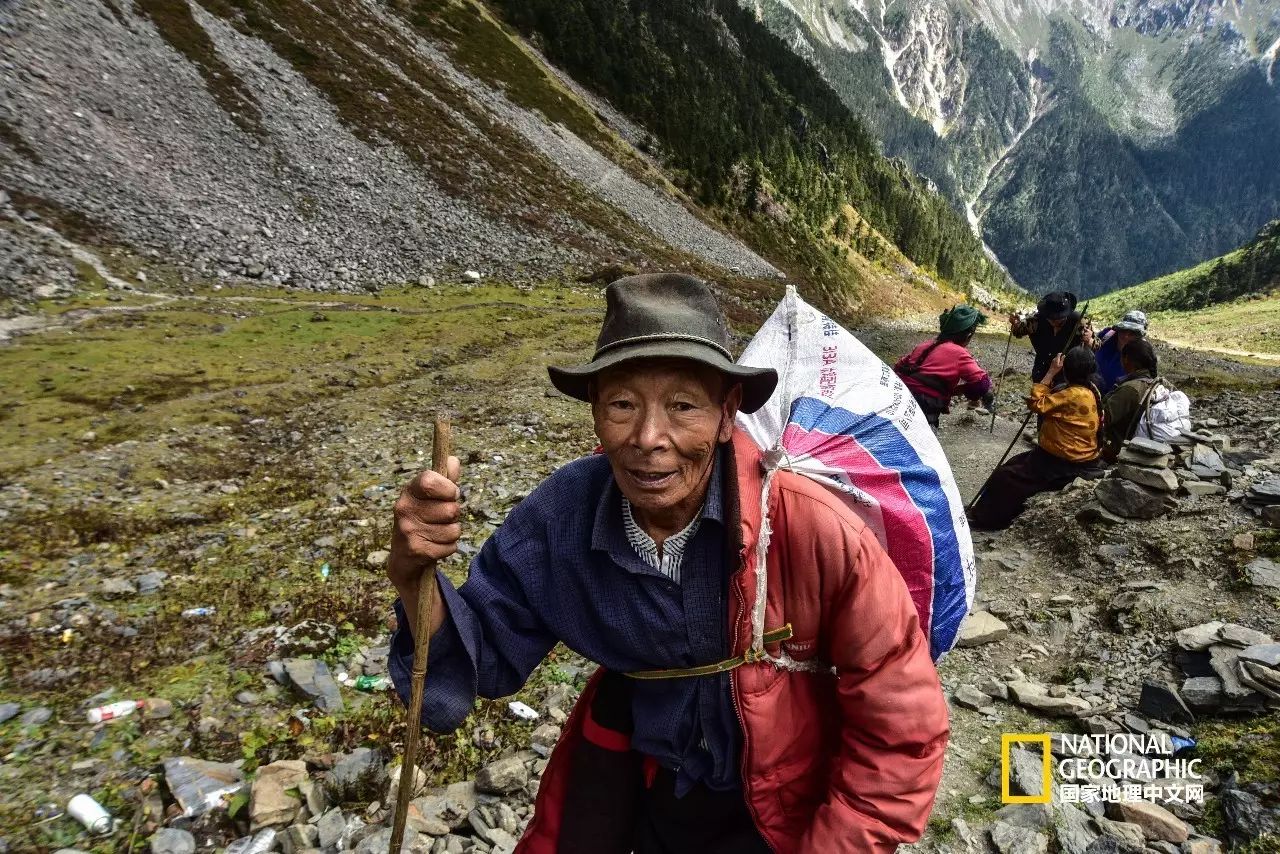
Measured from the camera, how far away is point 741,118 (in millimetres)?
85750

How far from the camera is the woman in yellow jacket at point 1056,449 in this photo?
775cm

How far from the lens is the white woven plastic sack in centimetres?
251

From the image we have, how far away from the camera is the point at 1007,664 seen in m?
5.82

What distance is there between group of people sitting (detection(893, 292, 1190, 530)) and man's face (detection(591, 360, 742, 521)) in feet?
22.7

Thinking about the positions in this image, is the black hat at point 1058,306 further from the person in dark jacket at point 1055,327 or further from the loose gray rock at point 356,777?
the loose gray rock at point 356,777

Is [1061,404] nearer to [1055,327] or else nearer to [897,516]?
[1055,327]

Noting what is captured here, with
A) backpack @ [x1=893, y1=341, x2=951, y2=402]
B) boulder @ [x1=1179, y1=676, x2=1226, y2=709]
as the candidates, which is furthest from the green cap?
boulder @ [x1=1179, y1=676, x2=1226, y2=709]

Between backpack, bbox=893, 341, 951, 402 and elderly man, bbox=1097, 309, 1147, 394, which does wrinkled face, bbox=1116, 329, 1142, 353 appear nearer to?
elderly man, bbox=1097, 309, 1147, 394

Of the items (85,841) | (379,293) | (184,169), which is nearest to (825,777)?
(85,841)

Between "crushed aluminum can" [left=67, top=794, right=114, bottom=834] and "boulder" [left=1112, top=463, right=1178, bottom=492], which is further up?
"boulder" [left=1112, top=463, right=1178, bottom=492]

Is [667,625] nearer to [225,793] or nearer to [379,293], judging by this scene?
[225,793]

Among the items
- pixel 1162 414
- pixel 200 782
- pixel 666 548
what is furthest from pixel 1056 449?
pixel 200 782

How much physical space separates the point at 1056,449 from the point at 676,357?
327 inches

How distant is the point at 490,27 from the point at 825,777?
73254 mm
